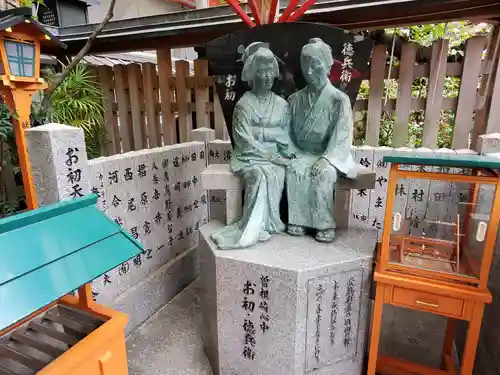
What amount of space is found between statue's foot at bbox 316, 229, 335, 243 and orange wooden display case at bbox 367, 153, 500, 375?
422 millimetres

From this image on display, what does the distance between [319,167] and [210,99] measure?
7.96 ft

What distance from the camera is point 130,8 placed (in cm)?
903

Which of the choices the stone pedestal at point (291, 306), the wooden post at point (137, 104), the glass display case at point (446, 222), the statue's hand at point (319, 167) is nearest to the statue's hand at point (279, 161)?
the statue's hand at point (319, 167)

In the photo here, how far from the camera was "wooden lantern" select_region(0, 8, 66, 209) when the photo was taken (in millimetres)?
2537

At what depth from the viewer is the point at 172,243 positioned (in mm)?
3678

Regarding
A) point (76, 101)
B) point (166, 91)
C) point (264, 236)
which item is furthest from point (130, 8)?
point (264, 236)

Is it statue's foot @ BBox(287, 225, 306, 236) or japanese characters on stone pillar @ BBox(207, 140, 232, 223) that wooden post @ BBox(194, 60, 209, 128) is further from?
statue's foot @ BBox(287, 225, 306, 236)

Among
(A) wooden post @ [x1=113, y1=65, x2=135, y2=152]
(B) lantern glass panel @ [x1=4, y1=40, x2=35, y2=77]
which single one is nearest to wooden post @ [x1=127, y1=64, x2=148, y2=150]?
(A) wooden post @ [x1=113, y1=65, x2=135, y2=152]

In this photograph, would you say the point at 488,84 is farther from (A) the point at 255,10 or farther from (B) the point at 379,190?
(A) the point at 255,10

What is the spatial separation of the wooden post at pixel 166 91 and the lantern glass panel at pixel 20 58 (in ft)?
5.82

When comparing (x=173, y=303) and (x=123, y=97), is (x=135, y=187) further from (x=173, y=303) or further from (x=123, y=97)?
(x=123, y=97)

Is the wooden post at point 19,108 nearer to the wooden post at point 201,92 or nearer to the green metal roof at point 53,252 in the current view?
the green metal roof at point 53,252

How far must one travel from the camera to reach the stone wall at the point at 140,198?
2.25 m

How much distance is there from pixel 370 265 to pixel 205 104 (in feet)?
9.75
